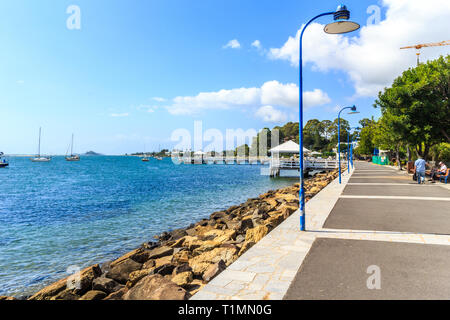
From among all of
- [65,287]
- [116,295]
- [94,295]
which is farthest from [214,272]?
[65,287]

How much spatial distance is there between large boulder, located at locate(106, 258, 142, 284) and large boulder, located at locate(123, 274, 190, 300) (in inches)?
88.4

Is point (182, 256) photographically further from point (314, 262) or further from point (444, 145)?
point (444, 145)

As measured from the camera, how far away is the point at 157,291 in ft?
15.4

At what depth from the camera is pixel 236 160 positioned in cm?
11588

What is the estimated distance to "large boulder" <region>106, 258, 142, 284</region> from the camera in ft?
23.2

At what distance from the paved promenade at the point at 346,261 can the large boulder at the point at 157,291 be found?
331mm

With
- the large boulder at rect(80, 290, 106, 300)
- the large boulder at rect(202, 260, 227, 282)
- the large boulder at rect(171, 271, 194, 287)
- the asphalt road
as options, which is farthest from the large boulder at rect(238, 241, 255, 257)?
the large boulder at rect(80, 290, 106, 300)

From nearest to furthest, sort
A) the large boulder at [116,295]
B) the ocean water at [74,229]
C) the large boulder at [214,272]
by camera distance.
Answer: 1. the large boulder at [214,272]
2. the large boulder at [116,295]
3. the ocean water at [74,229]

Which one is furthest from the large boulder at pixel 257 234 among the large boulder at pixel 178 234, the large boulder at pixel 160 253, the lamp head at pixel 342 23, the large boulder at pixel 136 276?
the lamp head at pixel 342 23

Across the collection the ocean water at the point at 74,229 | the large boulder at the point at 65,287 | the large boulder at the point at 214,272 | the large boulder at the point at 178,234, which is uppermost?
the large boulder at the point at 214,272

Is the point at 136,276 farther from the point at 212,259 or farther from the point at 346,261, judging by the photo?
the point at 346,261

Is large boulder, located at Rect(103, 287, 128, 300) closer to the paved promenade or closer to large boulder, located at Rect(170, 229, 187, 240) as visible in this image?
the paved promenade

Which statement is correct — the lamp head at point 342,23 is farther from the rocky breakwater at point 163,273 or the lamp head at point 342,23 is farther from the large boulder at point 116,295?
the large boulder at point 116,295

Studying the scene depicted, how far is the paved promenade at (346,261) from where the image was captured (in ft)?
14.6
